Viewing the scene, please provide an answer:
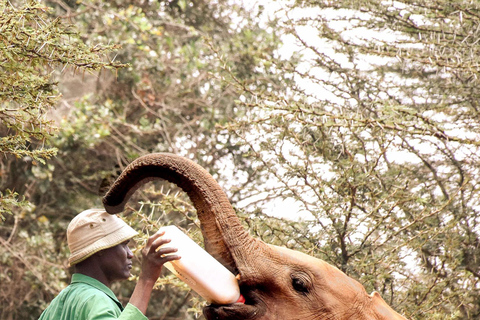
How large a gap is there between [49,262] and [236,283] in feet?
21.7

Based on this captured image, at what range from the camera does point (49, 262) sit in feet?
30.7

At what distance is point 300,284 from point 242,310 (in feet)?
1.13

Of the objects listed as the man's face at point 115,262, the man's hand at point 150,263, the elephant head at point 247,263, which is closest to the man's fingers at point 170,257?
the man's hand at point 150,263

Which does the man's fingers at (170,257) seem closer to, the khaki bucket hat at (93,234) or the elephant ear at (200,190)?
the elephant ear at (200,190)

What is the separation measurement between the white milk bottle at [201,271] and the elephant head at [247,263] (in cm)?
6

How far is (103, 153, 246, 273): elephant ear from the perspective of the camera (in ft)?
10.6

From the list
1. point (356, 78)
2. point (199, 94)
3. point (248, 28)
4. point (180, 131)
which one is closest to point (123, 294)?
point (180, 131)

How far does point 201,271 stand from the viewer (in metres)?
3.13

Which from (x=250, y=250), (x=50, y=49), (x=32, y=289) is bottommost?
(x=32, y=289)

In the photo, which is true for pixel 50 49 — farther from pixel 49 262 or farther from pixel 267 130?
pixel 49 262

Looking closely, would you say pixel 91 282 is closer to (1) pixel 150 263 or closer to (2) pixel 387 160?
(1) pixel 150 263

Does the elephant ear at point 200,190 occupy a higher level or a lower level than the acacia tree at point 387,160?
lower

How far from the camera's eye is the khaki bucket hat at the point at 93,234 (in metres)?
3.66

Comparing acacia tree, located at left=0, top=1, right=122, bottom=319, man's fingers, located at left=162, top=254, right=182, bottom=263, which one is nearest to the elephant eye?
man's fingers, located at left=162, top=254, right=182, bottom=263
